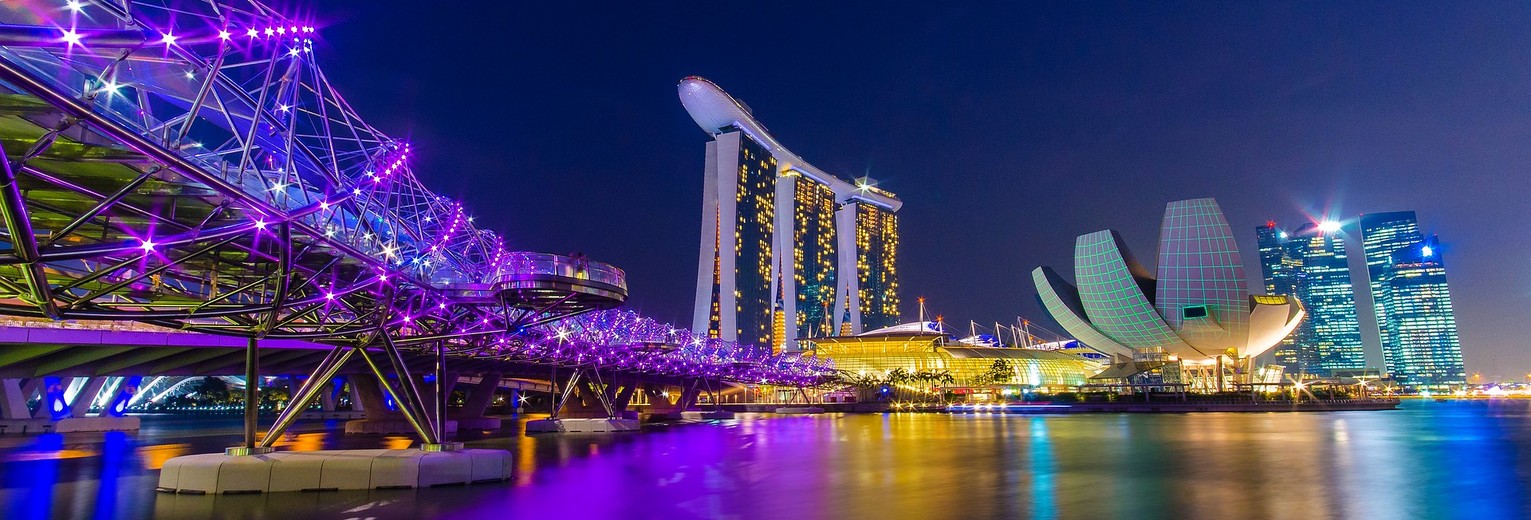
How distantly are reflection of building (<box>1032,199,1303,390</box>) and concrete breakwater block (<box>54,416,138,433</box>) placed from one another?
98.3 meters

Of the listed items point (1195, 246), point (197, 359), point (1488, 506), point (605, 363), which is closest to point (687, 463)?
point (1488, 506)

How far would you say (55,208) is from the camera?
39.8 feet

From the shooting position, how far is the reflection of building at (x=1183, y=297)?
103 meters

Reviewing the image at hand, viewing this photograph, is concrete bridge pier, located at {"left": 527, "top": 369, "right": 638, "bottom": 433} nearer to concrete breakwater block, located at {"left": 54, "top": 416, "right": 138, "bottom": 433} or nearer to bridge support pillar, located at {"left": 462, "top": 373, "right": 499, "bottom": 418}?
bridge support pillar, located at {"left": 462, "top": 373, "right": 499, "bottom": 418}

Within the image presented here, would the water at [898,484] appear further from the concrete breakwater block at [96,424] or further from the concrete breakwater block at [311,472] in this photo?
the concrete breakwater block at [96,424]

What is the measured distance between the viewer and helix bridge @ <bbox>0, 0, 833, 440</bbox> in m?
9.30

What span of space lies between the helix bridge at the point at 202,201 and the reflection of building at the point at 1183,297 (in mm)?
95367

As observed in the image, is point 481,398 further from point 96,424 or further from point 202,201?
point 202,201

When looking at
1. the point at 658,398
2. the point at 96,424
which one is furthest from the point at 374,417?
the point at 658,398

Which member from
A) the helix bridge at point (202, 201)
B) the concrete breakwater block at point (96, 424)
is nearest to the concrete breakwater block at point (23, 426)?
the concrete breakwater block at point (96, 424)

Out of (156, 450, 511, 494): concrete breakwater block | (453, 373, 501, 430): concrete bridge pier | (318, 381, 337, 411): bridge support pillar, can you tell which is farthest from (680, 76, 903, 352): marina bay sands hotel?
(156, 450, 511, 494): concrete breakwater block

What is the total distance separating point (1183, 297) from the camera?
10481cm

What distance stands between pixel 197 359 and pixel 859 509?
29.2m

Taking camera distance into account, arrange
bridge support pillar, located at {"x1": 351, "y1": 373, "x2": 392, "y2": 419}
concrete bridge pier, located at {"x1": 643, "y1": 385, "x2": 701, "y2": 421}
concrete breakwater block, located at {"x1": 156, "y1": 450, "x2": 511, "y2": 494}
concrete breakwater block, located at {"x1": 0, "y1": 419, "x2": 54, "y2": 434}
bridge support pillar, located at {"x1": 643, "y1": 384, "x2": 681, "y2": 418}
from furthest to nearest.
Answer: bridge support pillar, located at {"x1": 643, "y1": 384, "x2": 681, "y2": 418}
concrete bridge pier, located at {"x1": 643, "y1": 385, "x2": 701, "y2": 421}
bridge support pillar, located at {"x1": 351, "y1": 373, "x2": 392, "y2": 419}
concrete breakwater block, located at {"x1": 0, "y1": 419, "x2": 54, "y2": 434}
concrete breakwater block, located at {"x1": 156, "y1": 450, "x2": 511, "y2": 494}
